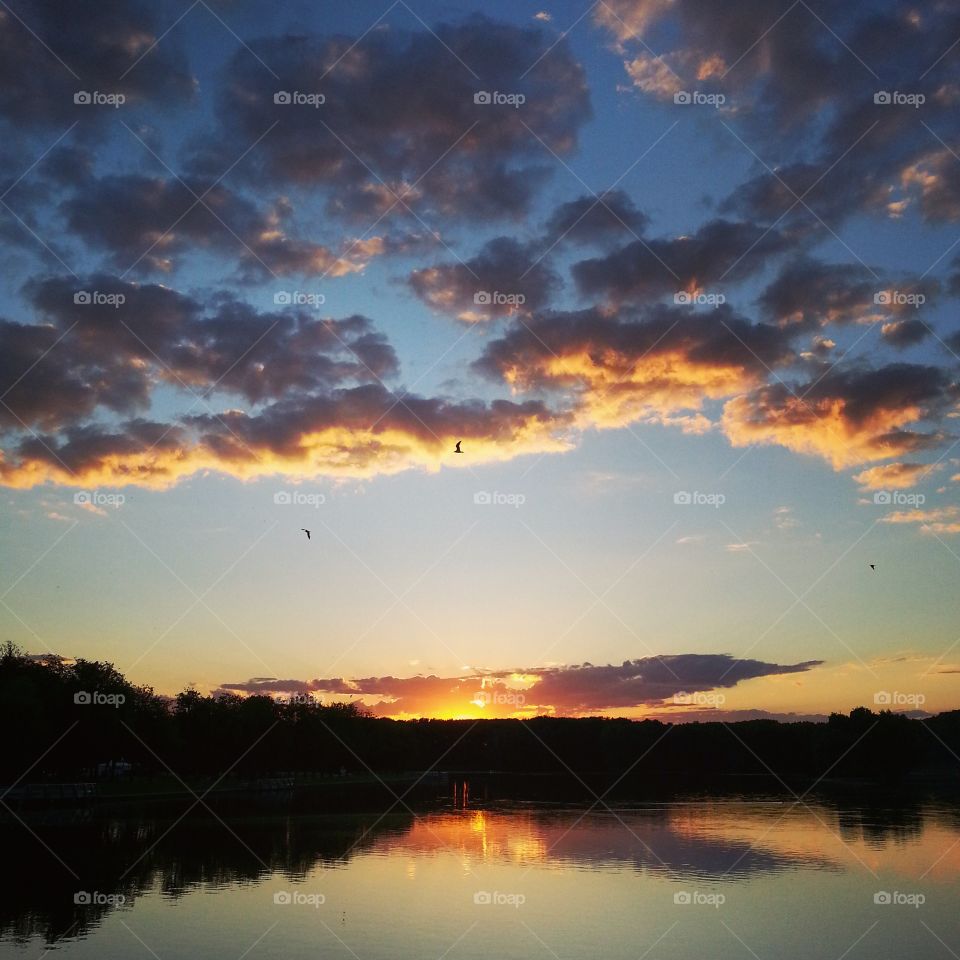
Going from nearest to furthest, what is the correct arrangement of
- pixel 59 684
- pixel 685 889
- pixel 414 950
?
pixel 414 950
pixel 685 889
pixel 59 684

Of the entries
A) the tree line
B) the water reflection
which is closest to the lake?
the water reflection

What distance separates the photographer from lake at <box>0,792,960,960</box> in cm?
3756

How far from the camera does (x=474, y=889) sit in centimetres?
4966

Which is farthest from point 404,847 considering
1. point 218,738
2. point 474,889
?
point 218,738

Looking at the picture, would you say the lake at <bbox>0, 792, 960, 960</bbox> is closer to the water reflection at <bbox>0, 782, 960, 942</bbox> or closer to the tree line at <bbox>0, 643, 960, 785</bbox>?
the water reflection at <bbox>0, 782, 960, 942</bbox>

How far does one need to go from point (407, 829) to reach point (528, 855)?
791 inches

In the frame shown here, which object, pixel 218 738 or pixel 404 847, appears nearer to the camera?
pixel 404 847

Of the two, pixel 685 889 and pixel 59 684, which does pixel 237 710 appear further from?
pixel 685 889

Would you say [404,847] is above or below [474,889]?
below

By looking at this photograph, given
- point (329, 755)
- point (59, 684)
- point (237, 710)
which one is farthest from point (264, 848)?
point (329, 755)

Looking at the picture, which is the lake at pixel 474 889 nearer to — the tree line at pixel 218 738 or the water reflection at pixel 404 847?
the water reflection at pixel 404 847

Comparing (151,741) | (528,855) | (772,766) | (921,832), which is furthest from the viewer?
(772,766)

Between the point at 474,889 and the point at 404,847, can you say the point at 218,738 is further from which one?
the point at 474,889

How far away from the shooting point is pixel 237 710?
484 ft
